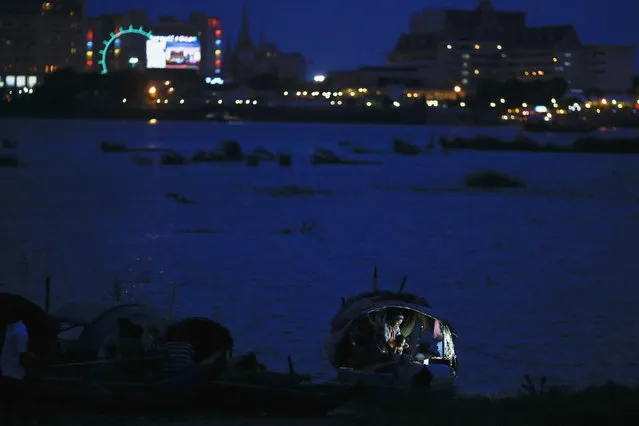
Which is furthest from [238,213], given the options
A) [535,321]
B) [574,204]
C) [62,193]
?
[535,321]

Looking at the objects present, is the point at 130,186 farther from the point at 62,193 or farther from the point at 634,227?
A: the point at 634,227

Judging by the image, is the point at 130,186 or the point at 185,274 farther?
the point at 130,186

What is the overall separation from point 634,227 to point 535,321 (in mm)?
16509

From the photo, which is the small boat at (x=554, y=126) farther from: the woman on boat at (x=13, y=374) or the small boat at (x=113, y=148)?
the woman on boat at (x=13, y=374)

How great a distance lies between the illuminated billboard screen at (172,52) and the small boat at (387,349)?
486 ft

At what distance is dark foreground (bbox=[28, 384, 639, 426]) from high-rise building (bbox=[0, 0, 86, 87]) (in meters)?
170

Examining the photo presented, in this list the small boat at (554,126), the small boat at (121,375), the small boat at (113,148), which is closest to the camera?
the small boat at (121,375)

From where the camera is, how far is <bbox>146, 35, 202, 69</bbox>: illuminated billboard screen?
157375 mm

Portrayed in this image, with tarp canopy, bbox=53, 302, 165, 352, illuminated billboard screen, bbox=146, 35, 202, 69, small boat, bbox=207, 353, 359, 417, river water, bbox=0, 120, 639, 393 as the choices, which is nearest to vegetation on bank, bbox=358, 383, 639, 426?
small boat, bbox=207, 353, 359, 417

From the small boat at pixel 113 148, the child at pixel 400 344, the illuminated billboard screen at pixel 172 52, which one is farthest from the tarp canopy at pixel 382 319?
the illuminated billboard screen at pixel 172 52

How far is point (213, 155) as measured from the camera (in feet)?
204

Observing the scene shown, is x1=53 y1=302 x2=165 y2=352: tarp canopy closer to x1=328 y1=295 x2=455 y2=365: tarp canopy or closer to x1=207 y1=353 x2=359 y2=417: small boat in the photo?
x1=207 y1=353 x2=359 y2=417: small boat

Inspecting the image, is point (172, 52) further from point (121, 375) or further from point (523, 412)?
point (523, 412)

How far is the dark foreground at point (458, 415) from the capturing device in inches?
312
